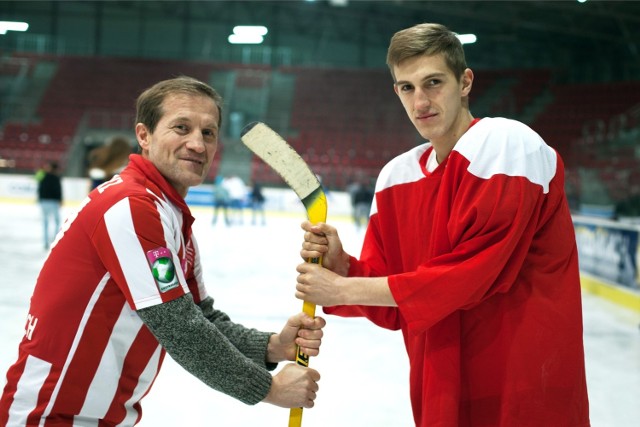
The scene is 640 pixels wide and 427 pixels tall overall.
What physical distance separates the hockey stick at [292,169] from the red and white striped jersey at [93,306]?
300 mm

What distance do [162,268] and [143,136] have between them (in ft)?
1.36

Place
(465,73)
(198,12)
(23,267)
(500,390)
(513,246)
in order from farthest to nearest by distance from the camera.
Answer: (198,12)
(23,267)
(465,73)
(500,390)
(513,246)

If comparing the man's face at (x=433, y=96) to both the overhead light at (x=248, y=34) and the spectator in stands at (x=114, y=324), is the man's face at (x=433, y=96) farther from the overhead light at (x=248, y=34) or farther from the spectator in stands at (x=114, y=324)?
the overhead light at (x=248, y=34)

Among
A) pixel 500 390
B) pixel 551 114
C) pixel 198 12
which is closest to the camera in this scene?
pixel 500 390

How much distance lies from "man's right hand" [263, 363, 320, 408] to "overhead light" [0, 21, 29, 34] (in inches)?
1002

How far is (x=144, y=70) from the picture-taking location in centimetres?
2369

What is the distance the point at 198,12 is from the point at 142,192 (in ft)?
81.8

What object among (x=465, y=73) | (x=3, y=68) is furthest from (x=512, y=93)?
(x=465, y=73)

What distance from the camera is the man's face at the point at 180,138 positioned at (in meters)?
1.49

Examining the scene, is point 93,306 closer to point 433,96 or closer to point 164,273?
point 164,273

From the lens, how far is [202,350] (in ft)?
4.33

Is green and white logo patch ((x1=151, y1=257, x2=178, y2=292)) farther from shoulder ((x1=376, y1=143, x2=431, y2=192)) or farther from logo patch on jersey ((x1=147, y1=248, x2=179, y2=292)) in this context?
shoulder ((x1=376, y1=143, x2=431, y2=192))

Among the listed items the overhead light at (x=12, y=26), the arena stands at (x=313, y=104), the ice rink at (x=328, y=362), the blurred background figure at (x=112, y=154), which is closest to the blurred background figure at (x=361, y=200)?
the arena stands at (x=313, y=104)

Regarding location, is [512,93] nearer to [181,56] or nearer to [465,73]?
[181,56]
